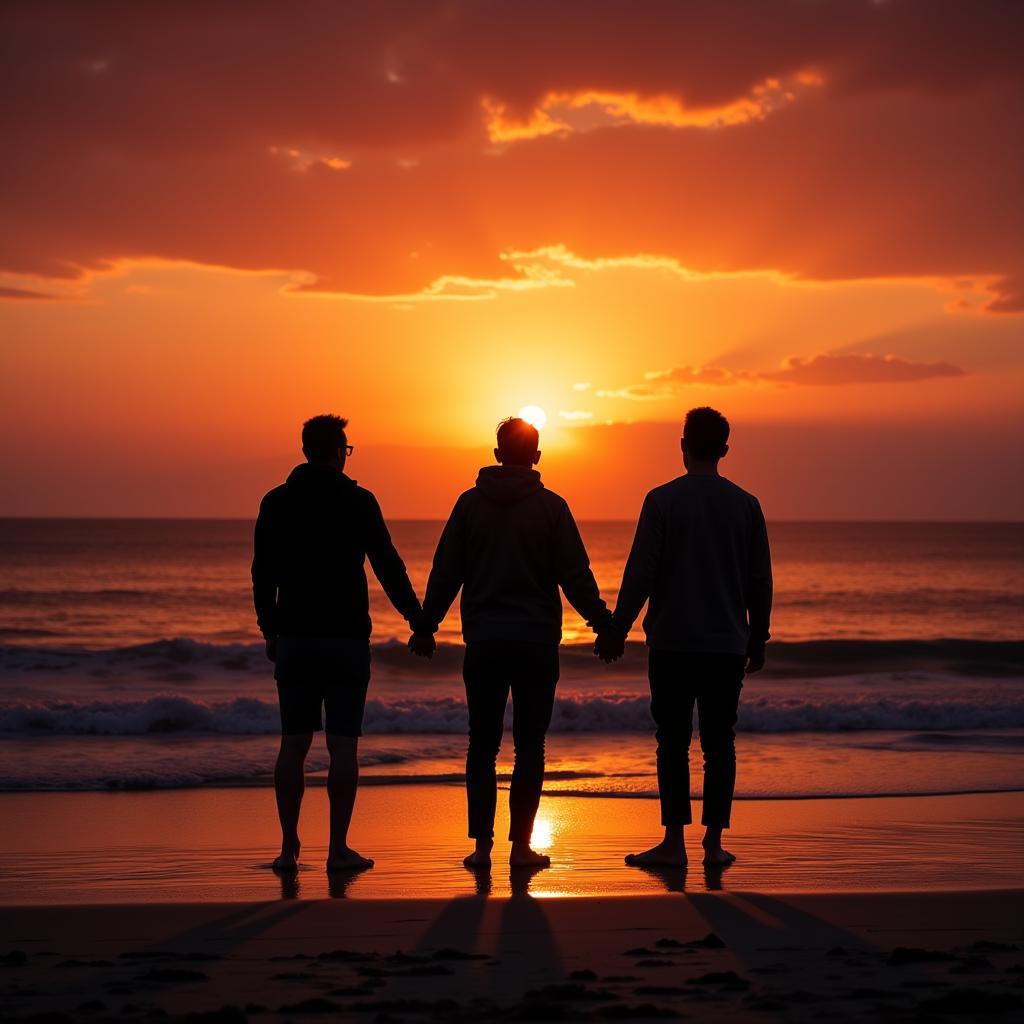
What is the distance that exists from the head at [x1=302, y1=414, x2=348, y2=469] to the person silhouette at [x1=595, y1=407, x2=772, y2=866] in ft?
4.49

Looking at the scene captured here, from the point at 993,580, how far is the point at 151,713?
48.9 metres

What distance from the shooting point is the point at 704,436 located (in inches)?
227

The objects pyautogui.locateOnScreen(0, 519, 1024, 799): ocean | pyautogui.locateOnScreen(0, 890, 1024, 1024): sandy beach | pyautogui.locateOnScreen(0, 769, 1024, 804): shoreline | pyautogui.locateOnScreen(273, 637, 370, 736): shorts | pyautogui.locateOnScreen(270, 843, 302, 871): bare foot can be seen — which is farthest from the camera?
pyautogui.locateOnScreen(0, 519, 1024, 799): ocean

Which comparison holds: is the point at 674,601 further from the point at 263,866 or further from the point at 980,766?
the point at 980,766

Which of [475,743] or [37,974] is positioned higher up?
[475,743]

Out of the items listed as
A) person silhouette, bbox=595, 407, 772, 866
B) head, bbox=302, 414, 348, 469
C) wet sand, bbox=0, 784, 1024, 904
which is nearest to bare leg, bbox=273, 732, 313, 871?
wet sand, bbox=0, 784, 1024, 904

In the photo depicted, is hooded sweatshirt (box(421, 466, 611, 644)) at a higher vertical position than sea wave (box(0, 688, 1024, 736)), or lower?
higher

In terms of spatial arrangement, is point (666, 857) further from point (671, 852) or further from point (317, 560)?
point (317, 560)

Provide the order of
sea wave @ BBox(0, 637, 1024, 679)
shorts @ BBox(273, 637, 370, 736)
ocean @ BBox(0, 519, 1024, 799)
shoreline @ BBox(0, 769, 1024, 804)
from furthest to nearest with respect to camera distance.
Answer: sea wave @ BBox(0, 637, 1024, 679) < ocean @ BBox(0, 519, 1024, 799) < shoreline @ BBox(0, 769, 1024, 804) < shorts @ BBox(273, 637, 370, 736)

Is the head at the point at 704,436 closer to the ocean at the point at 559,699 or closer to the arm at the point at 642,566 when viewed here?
the arm at the point at 642,566

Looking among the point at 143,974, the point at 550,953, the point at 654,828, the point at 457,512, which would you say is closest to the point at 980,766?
the point at 654,828

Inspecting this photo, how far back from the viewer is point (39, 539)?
85.3 m

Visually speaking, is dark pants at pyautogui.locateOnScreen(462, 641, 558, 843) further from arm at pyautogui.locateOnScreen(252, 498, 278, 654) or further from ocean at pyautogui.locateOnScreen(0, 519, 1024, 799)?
ocean at pyautogui.locateOnScreen(0, 519, 1024, 799)

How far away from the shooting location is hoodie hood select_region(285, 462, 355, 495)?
5.62 meters
